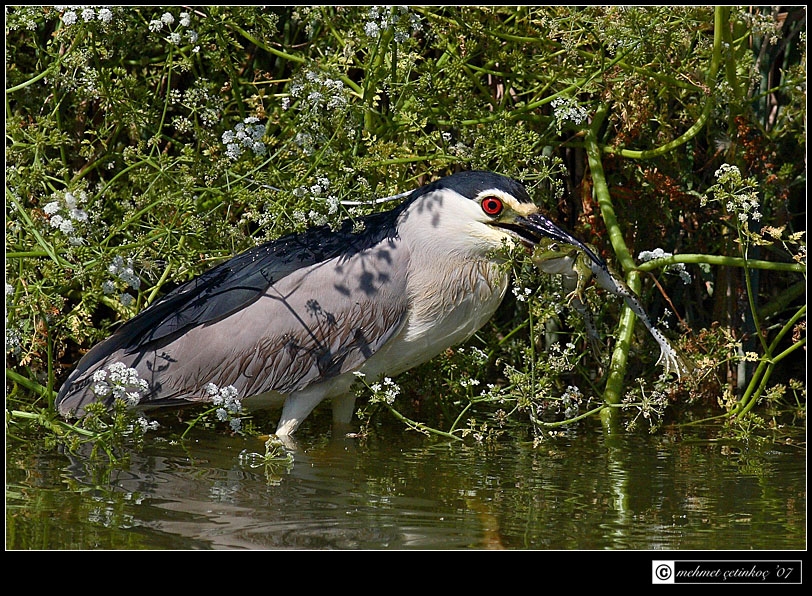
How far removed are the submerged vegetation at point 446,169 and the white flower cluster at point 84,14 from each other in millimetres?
16

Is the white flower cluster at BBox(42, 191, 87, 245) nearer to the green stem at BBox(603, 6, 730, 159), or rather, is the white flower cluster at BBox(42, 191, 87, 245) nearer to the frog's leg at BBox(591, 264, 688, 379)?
the frog's leg at BBox(591, 264, 688, 379)

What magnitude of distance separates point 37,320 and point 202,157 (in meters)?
1.06

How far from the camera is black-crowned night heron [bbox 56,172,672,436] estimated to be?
4.86 m

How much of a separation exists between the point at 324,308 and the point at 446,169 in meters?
1.47

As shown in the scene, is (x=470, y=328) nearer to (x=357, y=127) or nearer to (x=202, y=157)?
(x=357, y=127)

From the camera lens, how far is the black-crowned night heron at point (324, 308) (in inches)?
191

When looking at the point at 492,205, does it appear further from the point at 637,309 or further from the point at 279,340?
the point at 279,340

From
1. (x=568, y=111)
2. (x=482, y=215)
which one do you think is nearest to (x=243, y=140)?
(x=482, y=215)

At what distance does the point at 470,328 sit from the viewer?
509 cm

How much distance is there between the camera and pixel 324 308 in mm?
4871

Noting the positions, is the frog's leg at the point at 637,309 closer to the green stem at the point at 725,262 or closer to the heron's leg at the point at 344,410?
the green stem at the point at 725,262

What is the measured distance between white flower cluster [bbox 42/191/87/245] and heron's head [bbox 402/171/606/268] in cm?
150

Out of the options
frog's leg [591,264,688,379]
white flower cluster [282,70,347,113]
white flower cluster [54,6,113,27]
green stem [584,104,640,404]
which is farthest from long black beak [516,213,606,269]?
white flower cluster [54,6,113,27]
